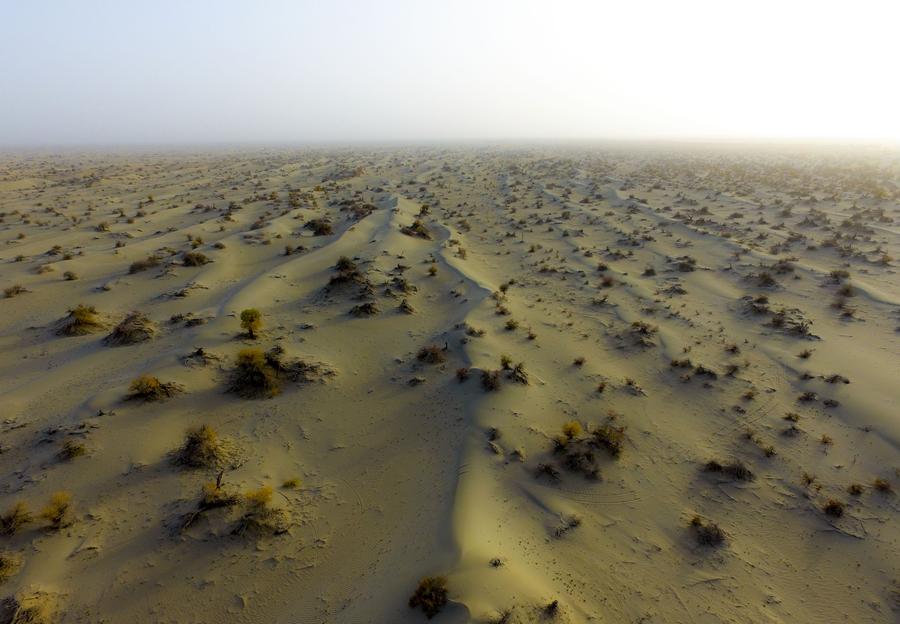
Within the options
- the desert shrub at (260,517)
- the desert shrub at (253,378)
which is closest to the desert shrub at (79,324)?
the desert shrub at (253,378)

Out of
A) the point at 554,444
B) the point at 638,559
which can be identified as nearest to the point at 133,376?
the point at 554,444

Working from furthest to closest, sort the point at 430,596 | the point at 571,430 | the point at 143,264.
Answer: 1. the point at 143,264
2. the point at 571,430
3. the point at 430,596

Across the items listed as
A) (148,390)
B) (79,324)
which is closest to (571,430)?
(148,390)

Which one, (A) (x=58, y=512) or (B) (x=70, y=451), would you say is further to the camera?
(B) (x=70, y=451)

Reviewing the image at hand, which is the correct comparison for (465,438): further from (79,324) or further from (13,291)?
(13,291)

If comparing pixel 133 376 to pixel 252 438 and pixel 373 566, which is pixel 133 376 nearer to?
pixel 252 438
